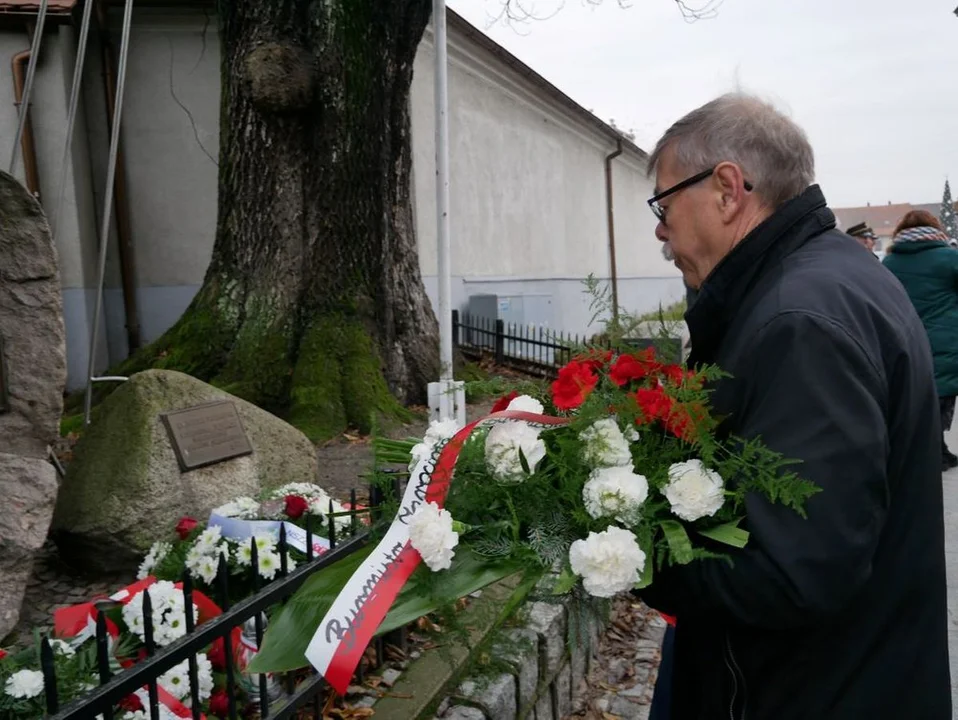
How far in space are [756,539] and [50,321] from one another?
11.1 feet

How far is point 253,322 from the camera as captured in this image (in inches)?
241

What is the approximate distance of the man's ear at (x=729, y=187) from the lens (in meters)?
1.45

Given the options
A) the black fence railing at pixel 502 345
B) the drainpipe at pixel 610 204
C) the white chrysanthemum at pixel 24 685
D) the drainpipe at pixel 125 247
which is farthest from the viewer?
the drainpipe at pixel 610 204

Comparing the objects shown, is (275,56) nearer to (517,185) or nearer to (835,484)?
(835,484)

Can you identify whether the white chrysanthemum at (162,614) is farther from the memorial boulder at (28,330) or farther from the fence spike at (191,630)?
the memorial boulder at (28,330)

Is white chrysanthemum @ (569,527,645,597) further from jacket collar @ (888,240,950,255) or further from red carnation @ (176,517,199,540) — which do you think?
jacket collar @ (888,240,950,255)

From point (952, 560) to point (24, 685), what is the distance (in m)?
4.61

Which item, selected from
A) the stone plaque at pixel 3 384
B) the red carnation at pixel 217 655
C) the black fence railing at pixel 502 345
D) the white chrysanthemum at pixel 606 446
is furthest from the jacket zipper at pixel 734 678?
the black fence railing at pixel 502 345

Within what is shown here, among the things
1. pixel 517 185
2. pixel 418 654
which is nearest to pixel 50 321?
pixel 418 654

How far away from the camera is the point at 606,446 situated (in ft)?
4.51

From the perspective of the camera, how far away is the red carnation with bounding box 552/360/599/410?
59.1 inches

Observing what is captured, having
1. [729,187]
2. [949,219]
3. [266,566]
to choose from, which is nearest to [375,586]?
[729,187]

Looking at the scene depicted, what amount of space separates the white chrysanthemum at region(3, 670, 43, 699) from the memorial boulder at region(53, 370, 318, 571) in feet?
4.30

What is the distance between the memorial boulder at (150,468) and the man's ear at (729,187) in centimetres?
297
